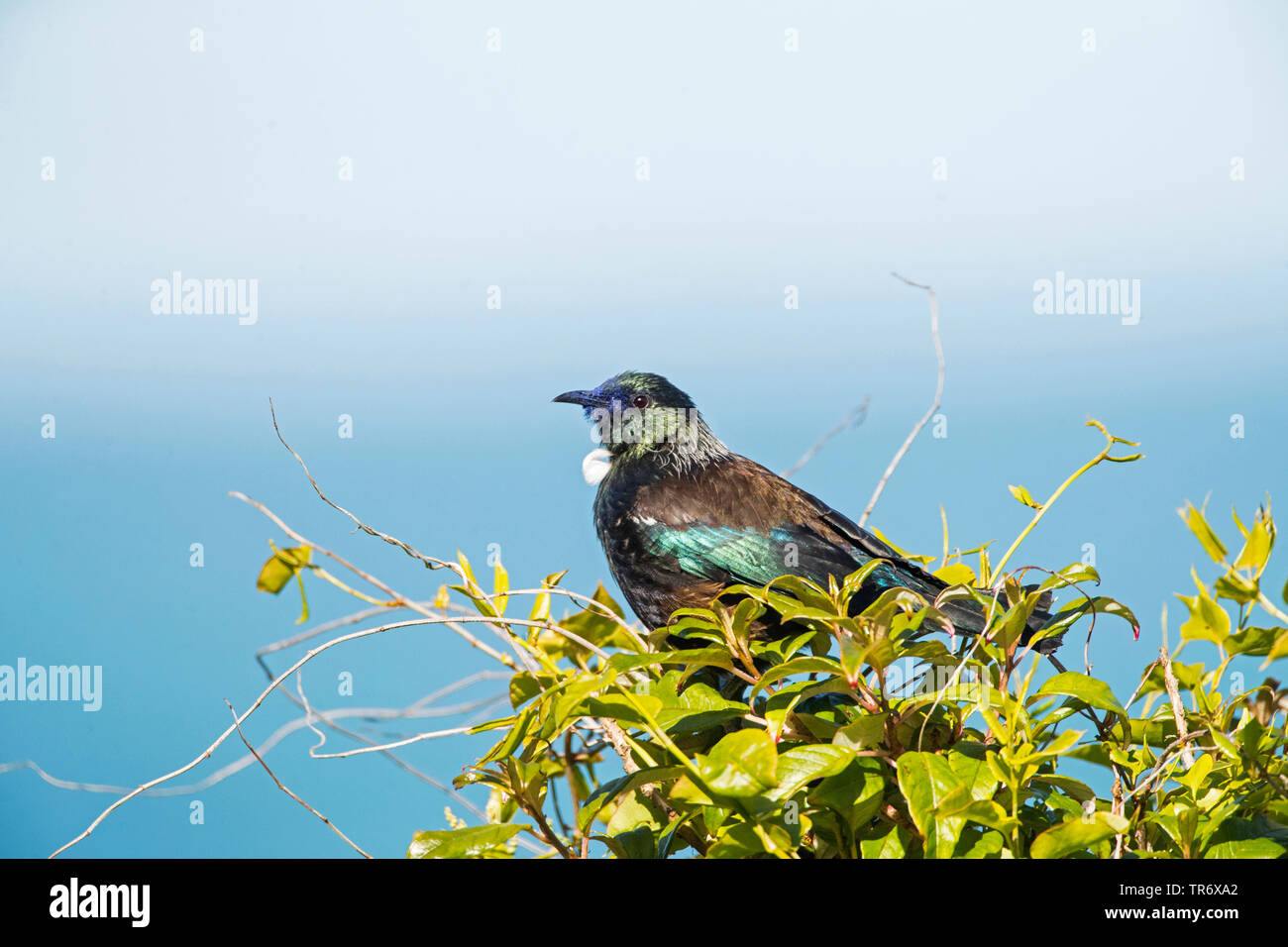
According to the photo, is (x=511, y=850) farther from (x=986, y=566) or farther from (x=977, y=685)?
(x=986, y=566)

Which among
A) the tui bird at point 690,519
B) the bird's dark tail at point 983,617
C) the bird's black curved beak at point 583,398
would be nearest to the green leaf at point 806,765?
the bird's dark tail at point 983,617

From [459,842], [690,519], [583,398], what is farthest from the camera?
[583,398]

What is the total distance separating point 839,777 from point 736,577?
0.76m

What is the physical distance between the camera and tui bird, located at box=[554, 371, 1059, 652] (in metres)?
1.44

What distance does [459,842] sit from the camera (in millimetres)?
735

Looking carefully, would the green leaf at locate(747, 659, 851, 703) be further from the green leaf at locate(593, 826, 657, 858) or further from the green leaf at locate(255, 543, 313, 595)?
the green leaf at locate(255, 543, 313, 595)

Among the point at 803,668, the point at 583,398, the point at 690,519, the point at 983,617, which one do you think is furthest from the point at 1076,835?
the point at 583,398

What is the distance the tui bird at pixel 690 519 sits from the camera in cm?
144

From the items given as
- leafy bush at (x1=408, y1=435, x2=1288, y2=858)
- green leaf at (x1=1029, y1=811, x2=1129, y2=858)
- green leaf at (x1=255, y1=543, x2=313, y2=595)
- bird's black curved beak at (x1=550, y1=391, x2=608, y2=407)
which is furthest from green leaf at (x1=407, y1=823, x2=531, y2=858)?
bird's black curved beak at (x1=550, y1=391, x2=608, y2=407)

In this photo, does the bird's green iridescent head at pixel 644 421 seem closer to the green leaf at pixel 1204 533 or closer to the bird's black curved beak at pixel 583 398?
the bird's black curved beak at pixel 583 398

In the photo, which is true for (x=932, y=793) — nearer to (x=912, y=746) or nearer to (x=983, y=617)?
(x=912, y=746)

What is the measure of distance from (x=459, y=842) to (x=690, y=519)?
32.7 inches
